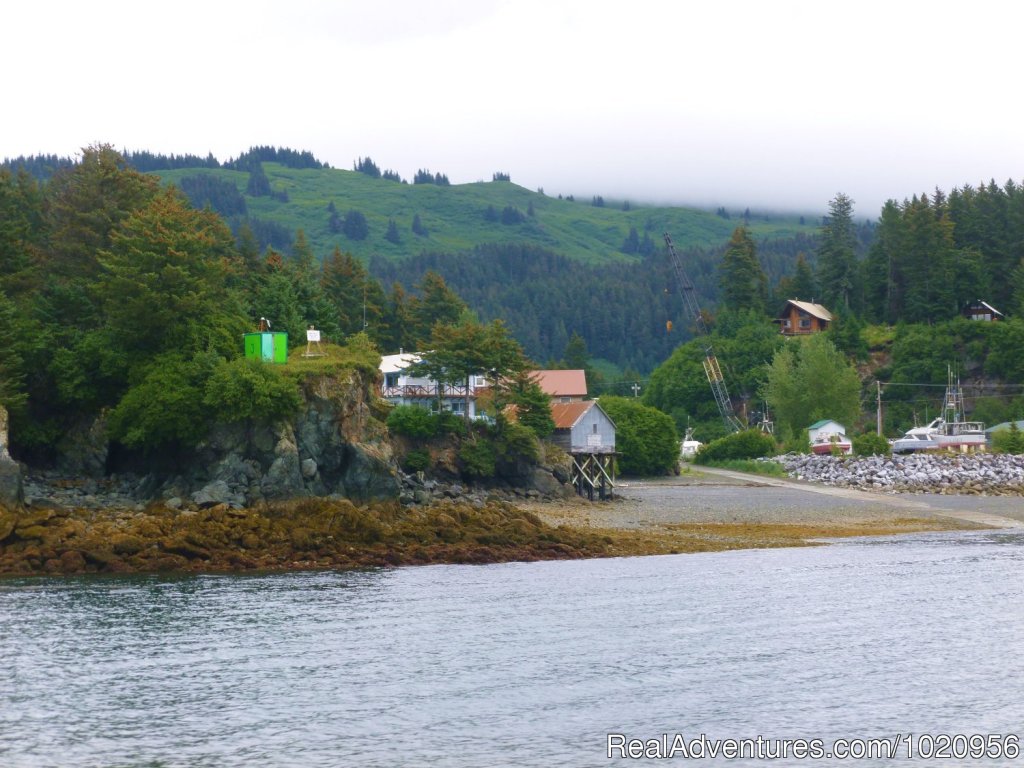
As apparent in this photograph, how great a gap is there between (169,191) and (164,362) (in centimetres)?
1804

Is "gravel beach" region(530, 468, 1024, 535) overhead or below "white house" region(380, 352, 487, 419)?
below

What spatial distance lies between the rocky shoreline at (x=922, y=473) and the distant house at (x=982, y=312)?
3131cm

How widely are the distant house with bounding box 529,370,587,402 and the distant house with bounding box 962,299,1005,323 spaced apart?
4027 centimetres

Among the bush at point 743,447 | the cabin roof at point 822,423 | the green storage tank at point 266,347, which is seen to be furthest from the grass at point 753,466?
the green storage tank at point 266,347

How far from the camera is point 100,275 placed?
189ft

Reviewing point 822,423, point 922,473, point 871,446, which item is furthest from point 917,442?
point 922,473

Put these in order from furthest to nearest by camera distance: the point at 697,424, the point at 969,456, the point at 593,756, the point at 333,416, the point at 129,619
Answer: the point at 697,424, the point at 969,456, the point at 333,416, the point at 129,619, the point at 593,756

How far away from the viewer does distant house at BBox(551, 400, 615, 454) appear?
75.6m

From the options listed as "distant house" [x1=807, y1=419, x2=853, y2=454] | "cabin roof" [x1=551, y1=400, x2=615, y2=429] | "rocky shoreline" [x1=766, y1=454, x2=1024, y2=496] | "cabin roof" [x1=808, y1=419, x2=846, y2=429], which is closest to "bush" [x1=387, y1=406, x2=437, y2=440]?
"cabin roof" [x1=551, y1=400, x2=615, y2=429]

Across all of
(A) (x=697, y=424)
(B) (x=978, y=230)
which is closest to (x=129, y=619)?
(A) (x=697, y=424)

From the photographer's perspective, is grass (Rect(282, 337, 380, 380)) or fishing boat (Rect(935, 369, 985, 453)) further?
fishing boat (Rect(935, 369, 985, 453))

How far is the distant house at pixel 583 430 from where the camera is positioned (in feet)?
248

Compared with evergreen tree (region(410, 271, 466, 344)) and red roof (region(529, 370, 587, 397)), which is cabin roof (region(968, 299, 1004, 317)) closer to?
red roof (region(529, 370, 587, 397))

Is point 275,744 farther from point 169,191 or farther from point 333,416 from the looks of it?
point 169,191
